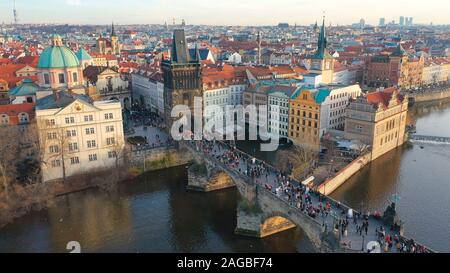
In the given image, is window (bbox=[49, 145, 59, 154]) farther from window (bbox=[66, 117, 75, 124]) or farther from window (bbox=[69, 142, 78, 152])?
window (bbox=[66, 117, 75, 124])

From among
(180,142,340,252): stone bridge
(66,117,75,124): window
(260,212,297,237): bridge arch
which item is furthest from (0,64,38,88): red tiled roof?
(260,212,297,237): bridge arch

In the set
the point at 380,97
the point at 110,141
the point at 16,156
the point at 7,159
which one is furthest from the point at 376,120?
the point at 7,159

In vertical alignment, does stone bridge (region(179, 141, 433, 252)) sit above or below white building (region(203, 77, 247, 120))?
below

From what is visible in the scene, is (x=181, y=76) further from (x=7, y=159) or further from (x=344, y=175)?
(x=344, y=175)

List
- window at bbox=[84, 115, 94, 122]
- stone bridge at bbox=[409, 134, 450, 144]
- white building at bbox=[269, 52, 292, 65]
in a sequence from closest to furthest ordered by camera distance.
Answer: window at bbox=[84, 115, 94, 122] → stone bridge at bbox=[409, 134, 450, 144] → white building at bbox=[269, 52, 292, 65]

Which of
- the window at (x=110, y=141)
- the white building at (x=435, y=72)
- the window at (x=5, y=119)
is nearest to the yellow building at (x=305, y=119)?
the window at (x=110, y=141)

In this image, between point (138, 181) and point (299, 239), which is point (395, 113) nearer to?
point (299, 239)
